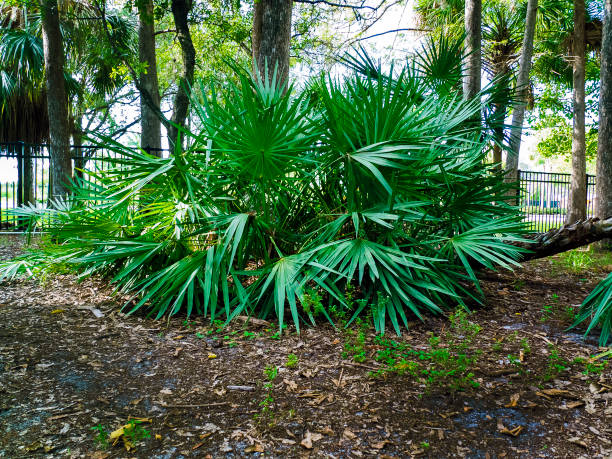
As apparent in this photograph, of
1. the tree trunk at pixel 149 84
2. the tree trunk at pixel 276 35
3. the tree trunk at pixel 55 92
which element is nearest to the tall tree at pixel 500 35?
the tree trunk at pixel 276 35

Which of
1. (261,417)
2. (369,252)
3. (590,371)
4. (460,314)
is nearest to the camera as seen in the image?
(261,417)

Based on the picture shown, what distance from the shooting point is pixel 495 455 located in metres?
2.09

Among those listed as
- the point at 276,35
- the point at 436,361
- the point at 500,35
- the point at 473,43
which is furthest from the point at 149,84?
the point at 500,35

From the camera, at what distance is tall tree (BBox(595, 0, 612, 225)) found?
6.97 meters

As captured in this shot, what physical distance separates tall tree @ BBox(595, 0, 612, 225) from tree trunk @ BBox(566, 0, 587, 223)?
3312mm

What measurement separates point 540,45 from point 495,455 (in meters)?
13.0

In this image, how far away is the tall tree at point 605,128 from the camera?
22.9 ft

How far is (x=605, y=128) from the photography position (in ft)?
23.4

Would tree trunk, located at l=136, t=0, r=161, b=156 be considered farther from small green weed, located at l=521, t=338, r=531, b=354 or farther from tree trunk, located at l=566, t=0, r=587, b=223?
tree trunk, located at l=566, t=0, r=587, b=223

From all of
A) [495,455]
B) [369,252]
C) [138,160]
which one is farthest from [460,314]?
[138,160]

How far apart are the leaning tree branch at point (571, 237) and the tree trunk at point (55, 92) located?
20.0 ft

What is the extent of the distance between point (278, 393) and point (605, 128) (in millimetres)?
6890

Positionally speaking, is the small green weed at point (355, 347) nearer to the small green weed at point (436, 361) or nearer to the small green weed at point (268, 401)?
the small green weed at point (436, 361)

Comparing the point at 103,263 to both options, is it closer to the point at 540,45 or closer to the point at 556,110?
the point at 540,45
